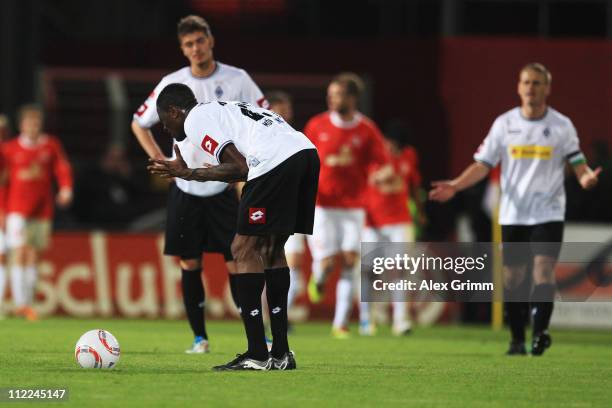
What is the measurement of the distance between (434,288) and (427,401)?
8108mm

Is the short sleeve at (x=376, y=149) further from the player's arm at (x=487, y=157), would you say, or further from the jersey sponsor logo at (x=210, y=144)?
the jersey sponsor logo at (x=210, y=144)

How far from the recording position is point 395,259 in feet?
49.1

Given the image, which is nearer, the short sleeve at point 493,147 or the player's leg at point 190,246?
the player's leg at point 190,246

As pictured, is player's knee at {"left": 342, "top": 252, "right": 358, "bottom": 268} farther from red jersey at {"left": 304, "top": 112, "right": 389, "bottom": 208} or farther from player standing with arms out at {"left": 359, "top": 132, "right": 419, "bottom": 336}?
player standing with arms out at {"left": 359, "top": 132, "right": 419, "bottom": 336}

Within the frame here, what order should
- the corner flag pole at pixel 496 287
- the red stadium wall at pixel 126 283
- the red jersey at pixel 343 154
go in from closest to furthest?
the red jersey at pixel 343 154, the corner flag pole at pixel 496 287, the red stadium wall at pixel 126 283

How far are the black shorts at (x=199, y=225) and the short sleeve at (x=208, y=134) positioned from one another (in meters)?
1.95

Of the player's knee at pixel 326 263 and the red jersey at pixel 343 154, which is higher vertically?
the red jersey at pixel 343 154

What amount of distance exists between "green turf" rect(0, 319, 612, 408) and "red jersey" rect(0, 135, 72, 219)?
3.72 metres

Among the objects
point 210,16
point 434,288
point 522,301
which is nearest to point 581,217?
point 434,288

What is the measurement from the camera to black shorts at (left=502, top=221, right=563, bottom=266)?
10664 mm

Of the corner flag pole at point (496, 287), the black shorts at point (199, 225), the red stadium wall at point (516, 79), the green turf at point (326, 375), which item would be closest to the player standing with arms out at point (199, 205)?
the black shorts at point (199, 225)

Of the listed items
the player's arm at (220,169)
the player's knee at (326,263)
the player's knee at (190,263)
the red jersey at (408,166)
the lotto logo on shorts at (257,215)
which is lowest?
the player's knee at (326,263)

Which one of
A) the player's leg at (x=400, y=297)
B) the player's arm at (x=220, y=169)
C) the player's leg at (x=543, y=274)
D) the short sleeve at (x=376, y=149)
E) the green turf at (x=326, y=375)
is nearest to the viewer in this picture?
the green turf at (x=326, y=375)

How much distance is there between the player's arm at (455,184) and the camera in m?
10.4
